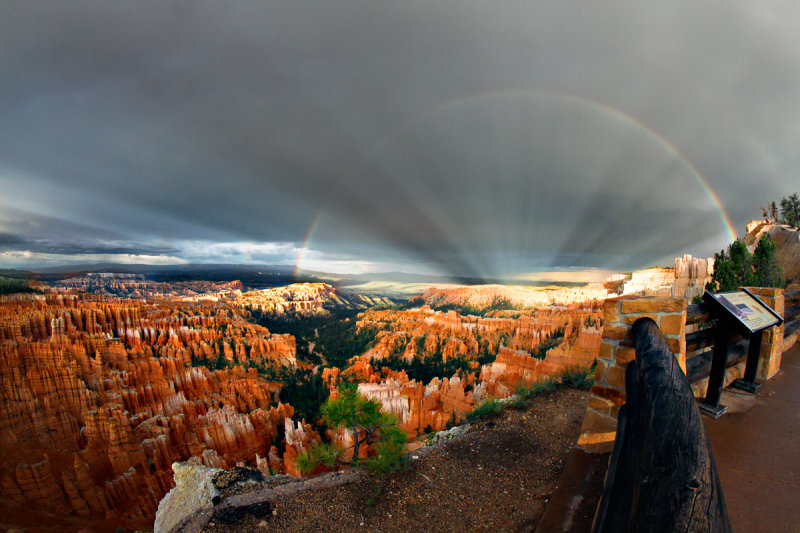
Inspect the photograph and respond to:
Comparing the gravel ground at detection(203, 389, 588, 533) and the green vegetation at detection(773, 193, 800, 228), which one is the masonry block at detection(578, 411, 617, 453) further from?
the green vegetation at detection(773, 193, 800, 228)

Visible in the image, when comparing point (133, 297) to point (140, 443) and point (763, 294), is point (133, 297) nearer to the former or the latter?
point (140, 443)

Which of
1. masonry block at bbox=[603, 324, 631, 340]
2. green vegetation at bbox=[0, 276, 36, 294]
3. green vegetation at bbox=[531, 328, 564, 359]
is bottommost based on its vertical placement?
green vegetation at bbox=[0, 276, 36, 294]

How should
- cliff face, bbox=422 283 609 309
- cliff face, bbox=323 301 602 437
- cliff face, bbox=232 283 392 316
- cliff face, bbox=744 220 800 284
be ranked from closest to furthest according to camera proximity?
cliff face, bbox=323 301 602 437, cliff face, bbox=744 220 800 284, cliff face, bbox=422 283 609 309, cliff face, bbox=232 283 392 316

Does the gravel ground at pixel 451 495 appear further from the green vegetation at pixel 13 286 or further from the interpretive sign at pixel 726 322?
the green vegetation at pixel 13 286

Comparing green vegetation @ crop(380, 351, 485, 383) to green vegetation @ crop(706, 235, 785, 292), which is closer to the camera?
green vegetation @ crop(706, 235, 785, 292)

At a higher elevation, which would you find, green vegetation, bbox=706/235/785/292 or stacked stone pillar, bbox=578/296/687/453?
green vegetation, bbox=706/235/785/292

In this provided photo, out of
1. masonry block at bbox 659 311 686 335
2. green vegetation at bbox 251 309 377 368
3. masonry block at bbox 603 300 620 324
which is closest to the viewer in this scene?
masonry block at bbox 659 311 686 335

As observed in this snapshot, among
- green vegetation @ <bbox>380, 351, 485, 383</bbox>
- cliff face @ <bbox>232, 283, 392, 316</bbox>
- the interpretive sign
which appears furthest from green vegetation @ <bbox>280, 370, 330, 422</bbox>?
cliff face @ <bbox>232, 283, 392, 316</bbox>
